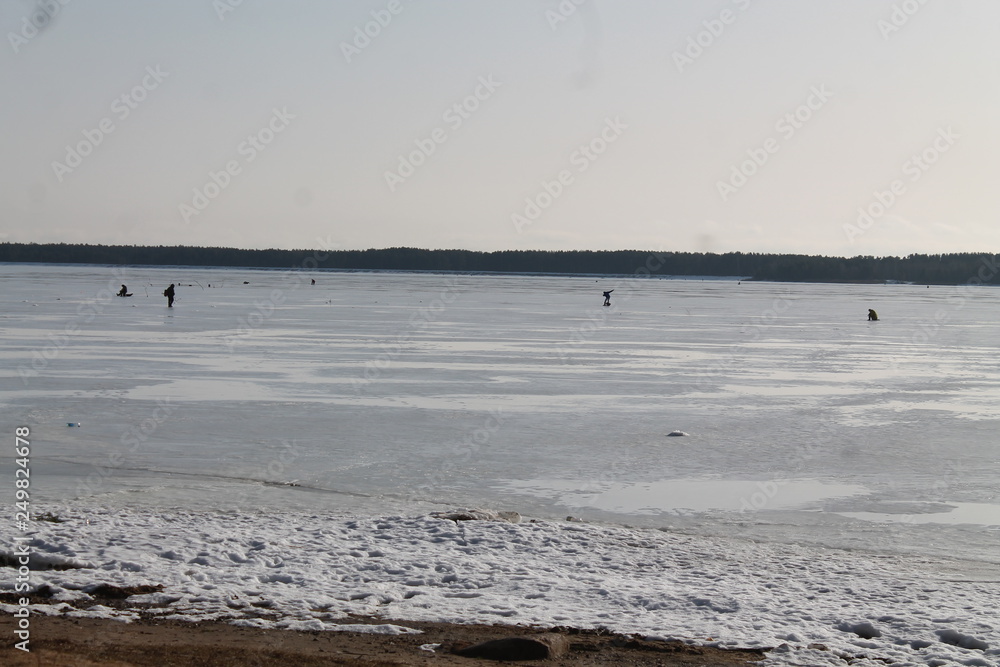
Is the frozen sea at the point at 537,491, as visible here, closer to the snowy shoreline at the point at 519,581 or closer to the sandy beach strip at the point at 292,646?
the snowy shoreline at the point at 519,581

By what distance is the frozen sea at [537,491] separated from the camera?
619cm

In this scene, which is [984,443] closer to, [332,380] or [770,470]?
[770,470]

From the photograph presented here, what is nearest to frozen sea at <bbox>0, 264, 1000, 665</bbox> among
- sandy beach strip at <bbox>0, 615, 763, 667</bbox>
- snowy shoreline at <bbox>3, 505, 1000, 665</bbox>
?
snowy shoreline at <bbox>3, 505, 1000, 665</bbox>

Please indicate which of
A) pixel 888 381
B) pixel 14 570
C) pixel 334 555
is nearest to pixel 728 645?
pixel 334 555

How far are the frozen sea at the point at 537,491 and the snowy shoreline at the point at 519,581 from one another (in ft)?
0.08

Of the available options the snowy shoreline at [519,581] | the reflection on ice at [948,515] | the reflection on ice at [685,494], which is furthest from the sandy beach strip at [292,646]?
the reflection on ice at [948,515]

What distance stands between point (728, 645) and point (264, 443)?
6.95 meters

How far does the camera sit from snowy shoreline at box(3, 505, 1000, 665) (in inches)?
227

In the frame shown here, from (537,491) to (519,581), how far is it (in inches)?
108

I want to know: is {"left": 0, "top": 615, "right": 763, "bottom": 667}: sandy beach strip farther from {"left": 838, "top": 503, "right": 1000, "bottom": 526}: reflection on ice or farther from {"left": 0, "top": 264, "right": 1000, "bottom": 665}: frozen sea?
{"left": 838, "top": 503, "right": 1000, "bottom": 526}: reflection on ice

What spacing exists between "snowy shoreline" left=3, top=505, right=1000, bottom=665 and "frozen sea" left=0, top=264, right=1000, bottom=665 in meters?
0.02

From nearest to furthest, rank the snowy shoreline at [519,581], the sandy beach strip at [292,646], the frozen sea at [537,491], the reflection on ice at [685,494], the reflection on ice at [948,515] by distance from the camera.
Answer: the sandy beach strip at [292,646] < the snowy shoreline at [519,581] < the frozen sea at [537,491] < the reflection on ice at [948,515] < the reflection on ice at [685,494]

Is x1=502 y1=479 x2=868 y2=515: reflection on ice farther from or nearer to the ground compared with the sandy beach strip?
farther from the ground

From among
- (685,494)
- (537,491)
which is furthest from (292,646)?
(685,494)
